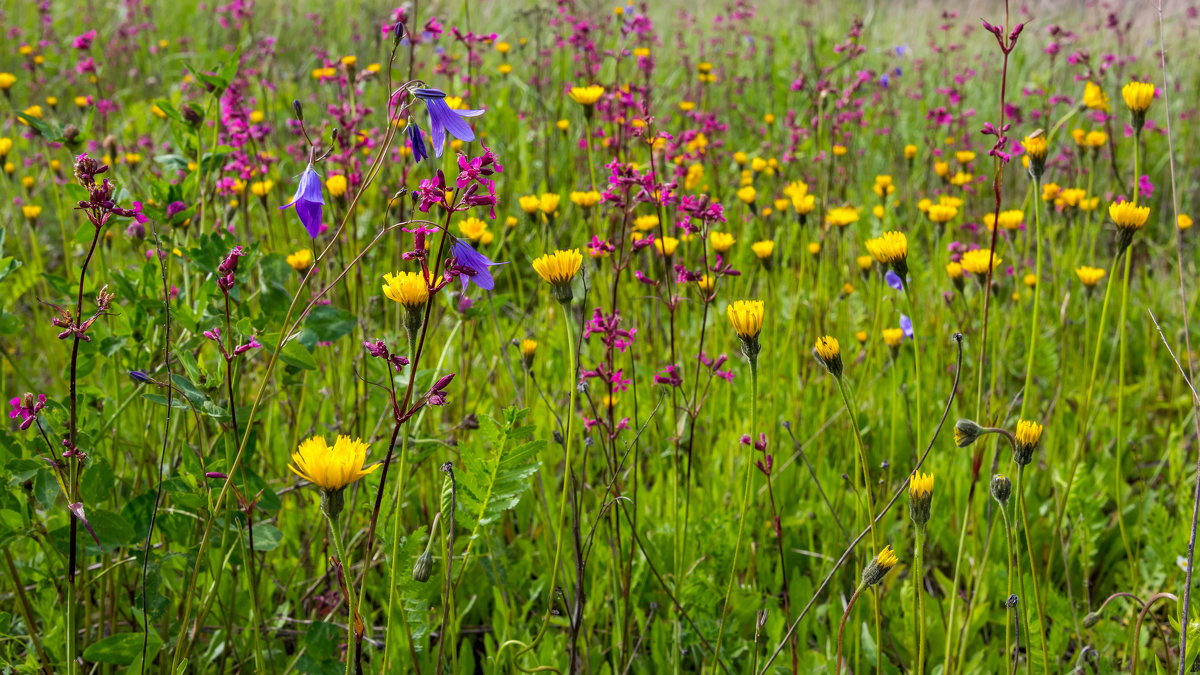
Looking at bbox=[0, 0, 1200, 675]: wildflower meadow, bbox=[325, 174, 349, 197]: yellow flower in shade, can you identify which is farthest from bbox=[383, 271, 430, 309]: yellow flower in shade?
bbox=[325, 174, 349, 197]: yellow flower in shade

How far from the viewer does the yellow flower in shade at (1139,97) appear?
4.84 feet

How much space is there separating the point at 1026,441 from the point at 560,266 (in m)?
0.64

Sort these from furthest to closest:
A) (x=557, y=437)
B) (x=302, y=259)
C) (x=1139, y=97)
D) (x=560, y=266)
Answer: (x=302, y=259), (x=1139, y=97), (x=557, y=437), (x=560, y=266)

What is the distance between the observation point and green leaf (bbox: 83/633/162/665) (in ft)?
3.67

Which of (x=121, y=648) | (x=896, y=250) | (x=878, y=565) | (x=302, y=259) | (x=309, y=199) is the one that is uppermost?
(x=309, y=199)

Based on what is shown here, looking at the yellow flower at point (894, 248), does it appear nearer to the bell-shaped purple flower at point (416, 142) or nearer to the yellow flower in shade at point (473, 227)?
the bell-shaped purple flower at point (416, 142)

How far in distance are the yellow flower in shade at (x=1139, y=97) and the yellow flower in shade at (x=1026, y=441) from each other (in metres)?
0.78

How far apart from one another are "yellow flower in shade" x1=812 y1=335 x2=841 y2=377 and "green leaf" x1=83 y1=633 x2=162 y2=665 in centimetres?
Answer: 98

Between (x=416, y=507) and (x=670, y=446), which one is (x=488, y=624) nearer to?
(x=416, y=507)

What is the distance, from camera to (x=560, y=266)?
112cm

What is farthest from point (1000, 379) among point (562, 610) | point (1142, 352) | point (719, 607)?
point (562, 610)

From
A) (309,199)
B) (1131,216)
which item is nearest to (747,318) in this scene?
(309,199)

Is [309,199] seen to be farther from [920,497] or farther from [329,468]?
[920,497]

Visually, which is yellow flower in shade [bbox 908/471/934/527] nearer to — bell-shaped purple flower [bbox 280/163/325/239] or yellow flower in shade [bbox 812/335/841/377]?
yellow flower in shade [bbox 812/335/841/377]
